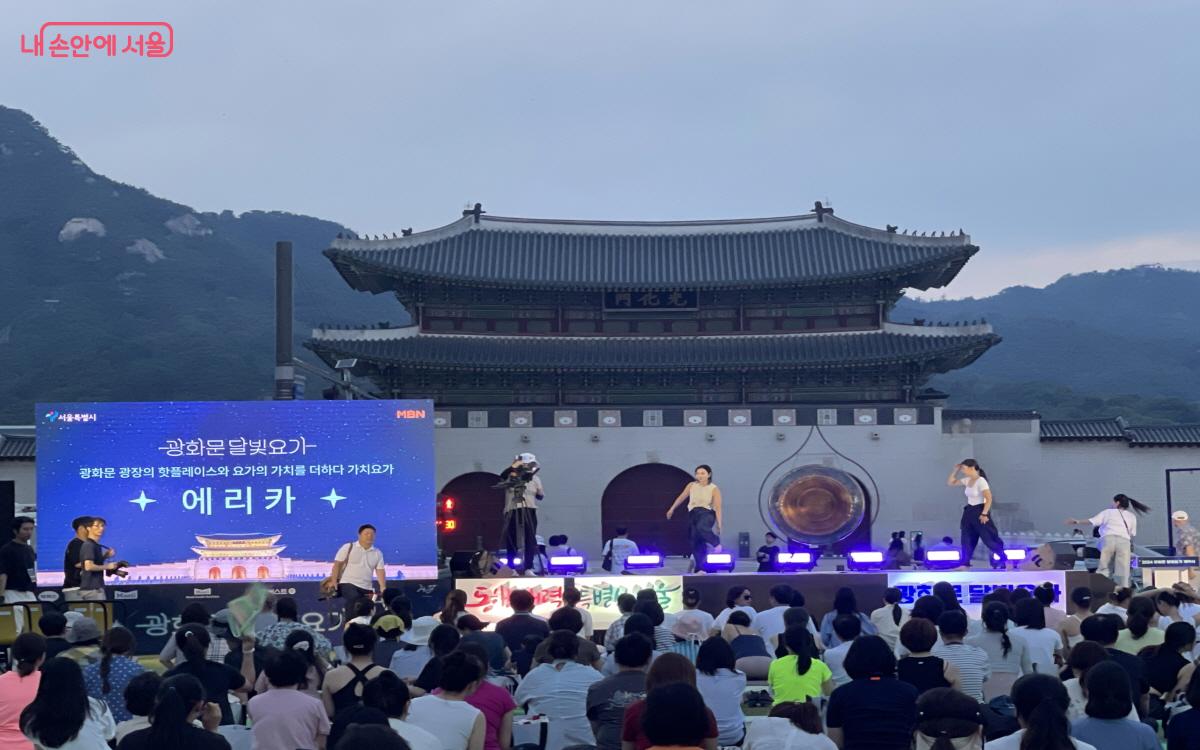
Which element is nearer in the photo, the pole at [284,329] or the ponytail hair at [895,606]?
the ponytail hair at [895,606]

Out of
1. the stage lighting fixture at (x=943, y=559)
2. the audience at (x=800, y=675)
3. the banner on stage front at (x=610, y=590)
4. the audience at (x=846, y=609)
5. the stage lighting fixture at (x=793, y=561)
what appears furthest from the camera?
the stage lighting fixture at (x=793, y=561)

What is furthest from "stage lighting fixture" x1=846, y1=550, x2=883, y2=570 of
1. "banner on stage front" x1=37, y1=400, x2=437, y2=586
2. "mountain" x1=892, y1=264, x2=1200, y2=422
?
"mountain" x1=892, y1=264, x2=1200, y2=422

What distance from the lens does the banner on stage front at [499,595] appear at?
15.6 m

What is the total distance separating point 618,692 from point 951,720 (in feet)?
5.85

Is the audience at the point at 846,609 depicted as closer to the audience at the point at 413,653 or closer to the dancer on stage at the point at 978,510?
the audience at the point at 413,653

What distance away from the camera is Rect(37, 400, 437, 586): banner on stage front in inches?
686

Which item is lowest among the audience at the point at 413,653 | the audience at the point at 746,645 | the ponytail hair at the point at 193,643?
the audience at the point at 746,645

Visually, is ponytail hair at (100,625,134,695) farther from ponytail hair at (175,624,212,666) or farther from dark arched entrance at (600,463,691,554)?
dark arched entrance at (600,463,691,554)

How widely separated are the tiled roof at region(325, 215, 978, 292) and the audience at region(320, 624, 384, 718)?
19613 millimetres

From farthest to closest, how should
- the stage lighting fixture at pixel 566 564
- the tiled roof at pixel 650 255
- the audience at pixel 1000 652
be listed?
the tiled roof at pixel 650 255
the stage lighting fixture at pixel 566 564
the audience at pixel 1000 652

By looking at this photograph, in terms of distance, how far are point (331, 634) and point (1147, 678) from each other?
1014 cm

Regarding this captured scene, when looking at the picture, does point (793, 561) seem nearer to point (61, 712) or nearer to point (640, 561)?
point (640, 561)

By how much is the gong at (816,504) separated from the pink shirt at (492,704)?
20138 millimetres

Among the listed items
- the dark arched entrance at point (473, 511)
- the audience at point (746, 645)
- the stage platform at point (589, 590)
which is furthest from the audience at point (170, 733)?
the dark arched entrance at point (473, 511)
